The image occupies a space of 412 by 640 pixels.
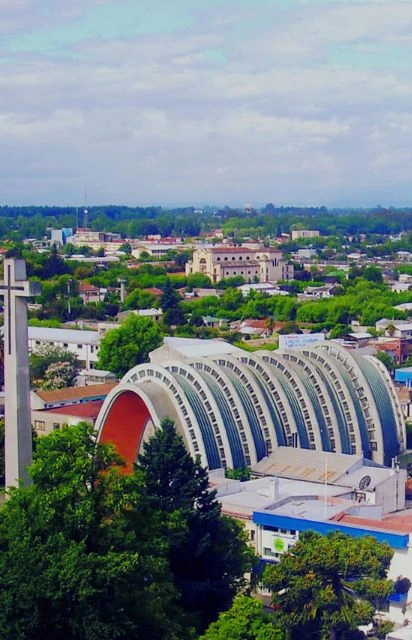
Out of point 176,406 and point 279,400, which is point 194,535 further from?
point 279,400

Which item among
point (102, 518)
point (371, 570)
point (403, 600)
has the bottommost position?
point (403, 600)

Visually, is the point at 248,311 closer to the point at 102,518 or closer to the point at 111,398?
the point at 111,398

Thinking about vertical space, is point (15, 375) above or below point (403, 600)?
above

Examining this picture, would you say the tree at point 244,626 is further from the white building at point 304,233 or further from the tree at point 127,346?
the white building at point 304,233

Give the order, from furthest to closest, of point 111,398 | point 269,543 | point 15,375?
point 111,398, point 269,543, point 15,375

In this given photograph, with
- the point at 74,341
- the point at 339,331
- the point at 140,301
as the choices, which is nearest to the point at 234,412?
the point at 74,341

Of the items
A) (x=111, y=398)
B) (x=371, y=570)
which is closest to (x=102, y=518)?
(x=371, y=570)

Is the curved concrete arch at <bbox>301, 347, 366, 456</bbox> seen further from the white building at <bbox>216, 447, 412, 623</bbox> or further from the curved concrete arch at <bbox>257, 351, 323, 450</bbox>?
the white building at <bbox>216, 447, 412, 623</bbox>
